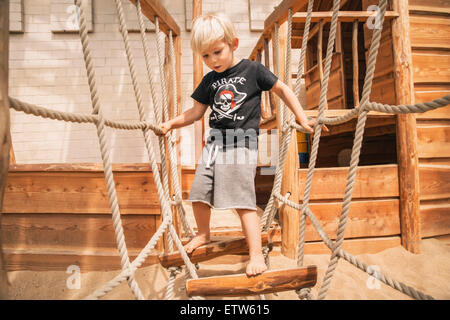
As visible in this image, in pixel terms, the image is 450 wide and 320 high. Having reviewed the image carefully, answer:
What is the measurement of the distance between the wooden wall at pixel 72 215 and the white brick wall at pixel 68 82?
156 centimetres

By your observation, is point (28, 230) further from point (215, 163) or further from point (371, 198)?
point (371, 198)

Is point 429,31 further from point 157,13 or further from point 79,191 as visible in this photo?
point 79,191

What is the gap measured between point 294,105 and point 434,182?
5.35ft

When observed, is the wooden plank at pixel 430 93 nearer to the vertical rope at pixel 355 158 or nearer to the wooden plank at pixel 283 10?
the wooden plank at pixel 283 10

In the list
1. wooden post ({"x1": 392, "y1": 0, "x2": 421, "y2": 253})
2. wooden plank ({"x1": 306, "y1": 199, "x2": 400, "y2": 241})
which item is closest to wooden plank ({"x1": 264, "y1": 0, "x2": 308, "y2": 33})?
wooden post ({"x1": 392, "y1": 0, "x2": 421, "y2": 253})

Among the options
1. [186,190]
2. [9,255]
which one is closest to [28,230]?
[9,255]

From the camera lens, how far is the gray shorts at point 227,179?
1.04 meters

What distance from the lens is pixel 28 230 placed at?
173 centimetres

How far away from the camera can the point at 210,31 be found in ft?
3.22

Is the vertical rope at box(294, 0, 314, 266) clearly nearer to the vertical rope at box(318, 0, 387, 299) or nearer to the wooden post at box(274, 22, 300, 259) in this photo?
the vertical rope at box(318, 0, 387, 299)

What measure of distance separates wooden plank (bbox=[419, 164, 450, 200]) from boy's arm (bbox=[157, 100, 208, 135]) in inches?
70.8

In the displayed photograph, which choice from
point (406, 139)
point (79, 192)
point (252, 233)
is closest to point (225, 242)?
point (252, 233)

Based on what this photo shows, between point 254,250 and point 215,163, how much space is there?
0.40 m

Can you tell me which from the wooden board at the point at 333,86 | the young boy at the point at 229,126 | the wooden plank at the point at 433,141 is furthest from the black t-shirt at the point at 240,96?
the wooden board at the point at 333,86
